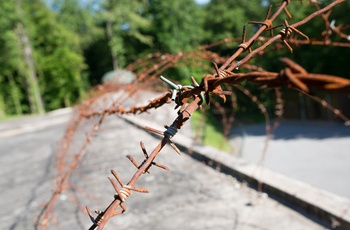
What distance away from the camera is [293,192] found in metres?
2.18

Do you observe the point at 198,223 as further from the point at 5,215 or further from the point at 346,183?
the point at 346,183

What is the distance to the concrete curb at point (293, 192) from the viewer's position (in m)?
1.86

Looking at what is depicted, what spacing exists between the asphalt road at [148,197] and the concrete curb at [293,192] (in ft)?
0.23

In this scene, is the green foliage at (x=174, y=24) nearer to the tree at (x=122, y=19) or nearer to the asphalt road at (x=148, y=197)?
the tree at (x=122, y=19)

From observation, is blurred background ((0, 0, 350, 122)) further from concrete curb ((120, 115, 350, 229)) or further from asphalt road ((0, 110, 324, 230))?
concrete curb ((120, 115, 350, 229))

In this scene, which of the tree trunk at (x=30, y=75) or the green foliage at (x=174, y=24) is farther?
the tree trunk at (x=30, y=75)

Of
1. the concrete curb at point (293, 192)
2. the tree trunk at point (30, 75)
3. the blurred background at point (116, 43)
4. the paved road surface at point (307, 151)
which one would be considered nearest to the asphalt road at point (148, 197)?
the concrete curb at point (293, 192)

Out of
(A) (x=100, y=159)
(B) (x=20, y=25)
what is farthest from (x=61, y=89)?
(A) (x=100, y=159)

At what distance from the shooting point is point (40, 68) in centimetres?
2906

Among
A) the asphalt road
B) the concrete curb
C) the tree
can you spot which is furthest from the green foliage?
the concrete curb

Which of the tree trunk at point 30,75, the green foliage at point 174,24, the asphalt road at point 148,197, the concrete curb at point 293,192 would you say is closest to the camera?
the concrete curb at point 293,192

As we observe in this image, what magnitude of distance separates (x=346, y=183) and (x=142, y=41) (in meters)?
16.3

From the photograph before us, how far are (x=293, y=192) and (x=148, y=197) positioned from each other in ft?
3.65

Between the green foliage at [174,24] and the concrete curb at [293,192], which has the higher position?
the green foliage at [174,24]
